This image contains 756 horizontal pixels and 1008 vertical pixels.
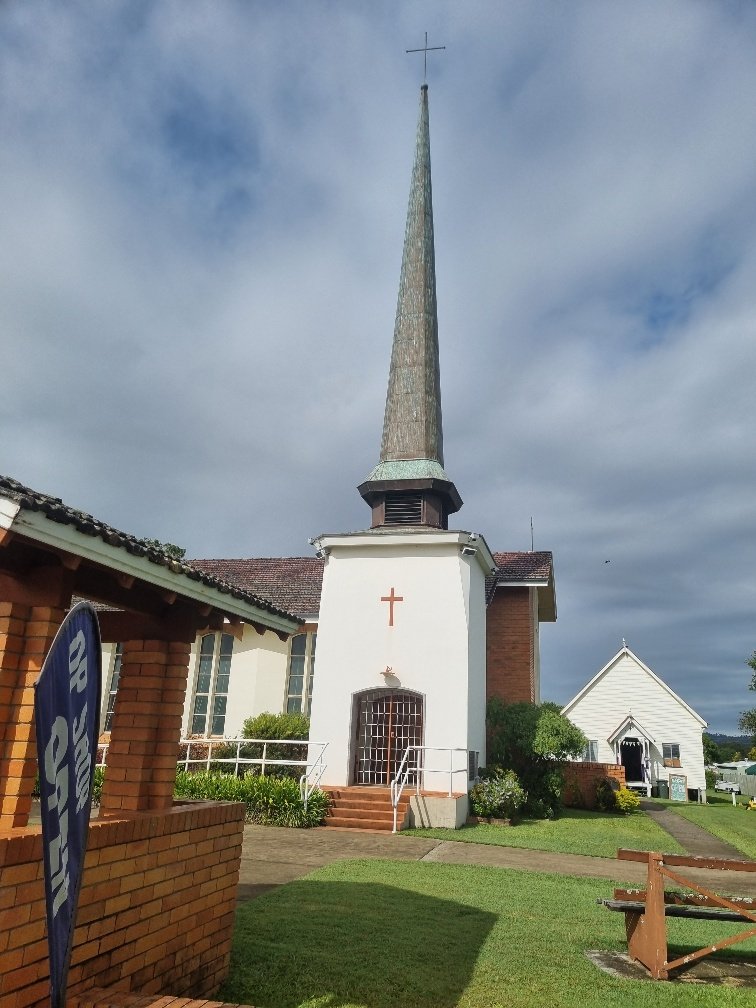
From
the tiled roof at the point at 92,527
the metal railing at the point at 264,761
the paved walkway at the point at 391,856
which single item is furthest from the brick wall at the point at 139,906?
the metal railing at the point at 264,761

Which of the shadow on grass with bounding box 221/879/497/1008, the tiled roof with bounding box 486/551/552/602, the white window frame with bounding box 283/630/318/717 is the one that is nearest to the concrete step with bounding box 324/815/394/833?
the white window frame with bounding box 283/630/318/717

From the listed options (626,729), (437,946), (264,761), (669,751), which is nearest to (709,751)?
(669,751)

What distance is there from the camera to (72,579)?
4105mm

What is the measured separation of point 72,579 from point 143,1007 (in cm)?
219

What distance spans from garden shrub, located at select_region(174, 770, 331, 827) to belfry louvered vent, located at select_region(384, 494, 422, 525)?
7559mm

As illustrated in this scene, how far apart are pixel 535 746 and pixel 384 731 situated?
397 cm

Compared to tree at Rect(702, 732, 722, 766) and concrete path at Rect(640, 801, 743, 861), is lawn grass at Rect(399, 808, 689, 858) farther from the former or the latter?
tree at Rect(702, 732, 722, 766)

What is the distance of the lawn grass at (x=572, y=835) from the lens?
485 inches

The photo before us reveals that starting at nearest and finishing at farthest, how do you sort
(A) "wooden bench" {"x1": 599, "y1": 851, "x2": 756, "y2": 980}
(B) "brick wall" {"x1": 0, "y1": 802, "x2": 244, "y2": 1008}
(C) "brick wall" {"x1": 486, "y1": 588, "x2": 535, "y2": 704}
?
(B) "brick wall" {"x1": 0, "y1": 802, "x2": 244, "y2": 1008} < (A) "wooden bench" {"x1": 599, "y1": 851, "x2": 756, "y2": 980} < (C) "brick wall" {"x1": 486, "y1": 588, "x2": 535, "y2": 704}

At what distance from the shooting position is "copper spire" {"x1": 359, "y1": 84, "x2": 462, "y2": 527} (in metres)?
19.3

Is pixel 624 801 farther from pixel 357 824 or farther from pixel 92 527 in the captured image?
pixel 92 527

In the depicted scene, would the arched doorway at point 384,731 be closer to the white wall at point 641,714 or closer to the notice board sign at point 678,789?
the notice board sign at point 678,789

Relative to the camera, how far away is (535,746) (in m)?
17.5

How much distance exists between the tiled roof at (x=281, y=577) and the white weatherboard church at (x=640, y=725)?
565 inches
